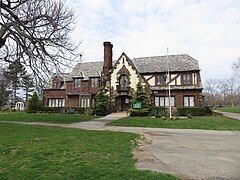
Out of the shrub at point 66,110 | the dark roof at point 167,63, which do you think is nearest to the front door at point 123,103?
the dark roof at point 167,63

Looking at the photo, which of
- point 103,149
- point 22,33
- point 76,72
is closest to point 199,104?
point 76,72

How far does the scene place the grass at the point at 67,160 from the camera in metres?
7.03

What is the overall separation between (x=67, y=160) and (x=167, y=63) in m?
32.3

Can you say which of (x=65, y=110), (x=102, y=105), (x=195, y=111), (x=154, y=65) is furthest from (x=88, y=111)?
(x=195, y=111)

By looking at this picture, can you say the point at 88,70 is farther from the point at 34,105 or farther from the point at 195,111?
the point at 195,111

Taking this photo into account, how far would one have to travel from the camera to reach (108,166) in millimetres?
7816

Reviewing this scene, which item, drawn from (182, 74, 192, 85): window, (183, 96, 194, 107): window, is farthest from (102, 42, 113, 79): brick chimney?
(183, 96, 194, 107): window

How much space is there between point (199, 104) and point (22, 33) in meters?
25.3

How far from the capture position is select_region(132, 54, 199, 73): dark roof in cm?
3772

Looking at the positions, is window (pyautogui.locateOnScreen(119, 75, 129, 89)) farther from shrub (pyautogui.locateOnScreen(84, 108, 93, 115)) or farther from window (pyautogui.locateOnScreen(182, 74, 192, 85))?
window (pyautogui.locateOnScreen(182, 74, 192, 85))

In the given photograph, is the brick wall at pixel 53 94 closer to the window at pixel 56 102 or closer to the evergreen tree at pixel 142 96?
the window at pixel 56 102

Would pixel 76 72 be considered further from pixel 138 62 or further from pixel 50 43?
pixel 50 43

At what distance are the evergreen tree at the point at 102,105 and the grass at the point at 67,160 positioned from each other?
73.6 feet

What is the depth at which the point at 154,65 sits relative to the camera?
131 feet
